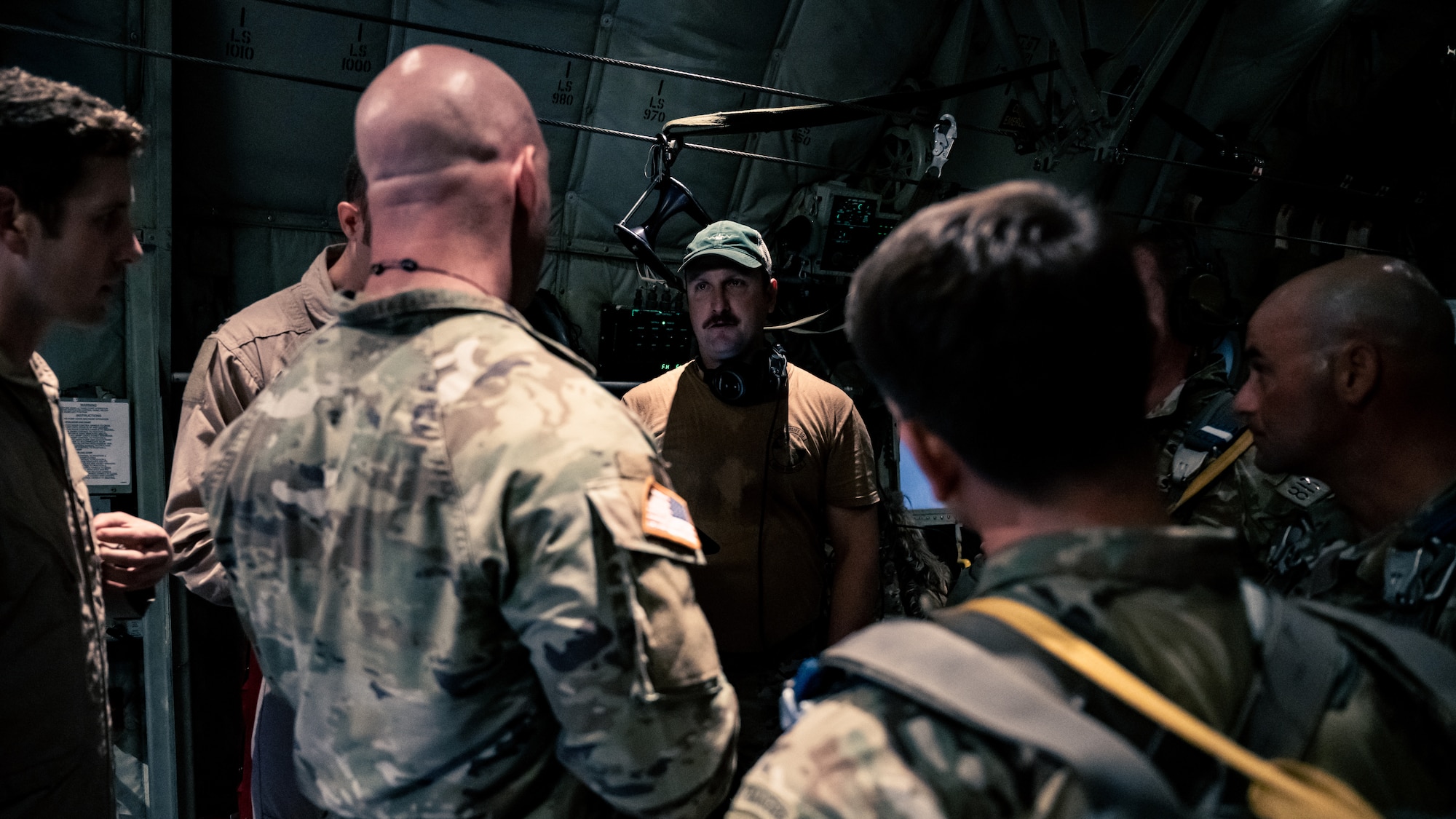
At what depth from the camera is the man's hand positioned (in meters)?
1.80

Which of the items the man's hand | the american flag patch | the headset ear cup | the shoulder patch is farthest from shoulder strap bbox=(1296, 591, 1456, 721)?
the man's hand

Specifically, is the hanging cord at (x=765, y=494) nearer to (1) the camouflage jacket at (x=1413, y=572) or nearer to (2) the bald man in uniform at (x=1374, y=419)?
(2) the bald man in uniform at (x=1374, y=419)

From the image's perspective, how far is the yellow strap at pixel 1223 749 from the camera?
0.68 meters

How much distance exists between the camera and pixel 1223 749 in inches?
26.7

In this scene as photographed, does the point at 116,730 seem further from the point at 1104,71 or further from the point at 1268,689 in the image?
the point at 1104,71

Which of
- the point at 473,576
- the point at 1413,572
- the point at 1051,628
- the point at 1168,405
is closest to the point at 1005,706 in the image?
the point at 1051,628

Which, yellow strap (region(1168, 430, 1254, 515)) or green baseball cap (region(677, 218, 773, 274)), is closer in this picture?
yellow strap (region(1168, 430, 1254, 515))

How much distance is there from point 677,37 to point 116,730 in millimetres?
3619

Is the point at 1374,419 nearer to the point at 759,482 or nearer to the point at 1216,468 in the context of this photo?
the point at 1216,468

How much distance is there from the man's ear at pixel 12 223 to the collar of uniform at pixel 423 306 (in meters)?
0.79

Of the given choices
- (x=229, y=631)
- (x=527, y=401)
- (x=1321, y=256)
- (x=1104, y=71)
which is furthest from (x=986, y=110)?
(x=229, y=631)

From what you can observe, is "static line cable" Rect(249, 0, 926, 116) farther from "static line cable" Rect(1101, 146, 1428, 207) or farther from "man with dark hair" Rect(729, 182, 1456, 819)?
"man with dark hair" Rect(729, 182, 1456, 819)

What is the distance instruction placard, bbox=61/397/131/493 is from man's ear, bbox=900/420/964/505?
126 inches

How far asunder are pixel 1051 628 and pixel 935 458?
0.24 metres
